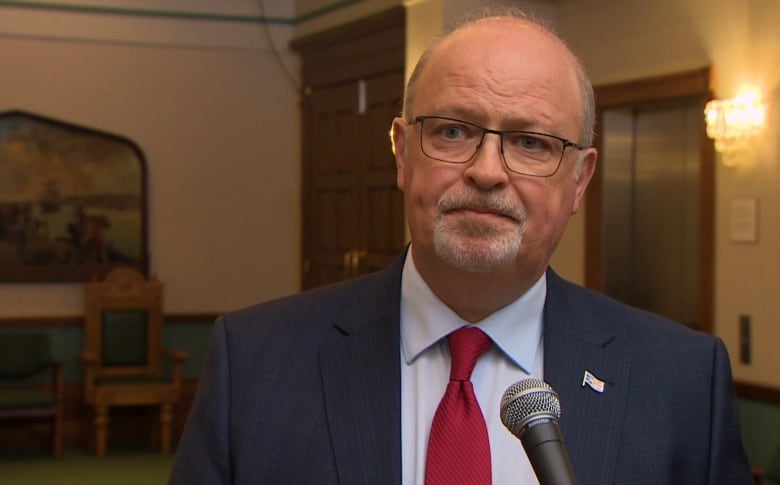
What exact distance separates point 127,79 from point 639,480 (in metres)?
7.84

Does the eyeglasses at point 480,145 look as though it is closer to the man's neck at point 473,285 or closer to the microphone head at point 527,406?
the man's neck at point 473,285

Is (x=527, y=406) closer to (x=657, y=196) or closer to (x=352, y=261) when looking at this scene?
(x=657, y=196)

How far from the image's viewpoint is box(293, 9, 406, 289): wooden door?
25.7 ft

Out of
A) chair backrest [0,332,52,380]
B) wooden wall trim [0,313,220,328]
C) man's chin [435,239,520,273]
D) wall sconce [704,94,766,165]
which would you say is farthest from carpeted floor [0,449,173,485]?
man's chin [435,239,520,273]

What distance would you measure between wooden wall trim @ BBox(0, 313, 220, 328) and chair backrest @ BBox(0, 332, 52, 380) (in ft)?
0.46

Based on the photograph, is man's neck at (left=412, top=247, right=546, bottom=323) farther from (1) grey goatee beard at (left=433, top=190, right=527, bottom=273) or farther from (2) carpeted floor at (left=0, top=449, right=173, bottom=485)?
(2) carpeted floor at (left=0, top=449, right=173, bottom=485)

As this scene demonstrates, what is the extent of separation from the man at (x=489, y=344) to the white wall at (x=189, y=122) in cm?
733

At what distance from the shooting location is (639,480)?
176 centimetres

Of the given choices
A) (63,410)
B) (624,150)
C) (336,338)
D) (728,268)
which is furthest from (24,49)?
(336,338)

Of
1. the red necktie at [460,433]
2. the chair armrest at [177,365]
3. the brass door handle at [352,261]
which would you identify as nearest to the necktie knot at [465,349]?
the red necktie at [460,433]

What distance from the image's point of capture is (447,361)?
187 cm

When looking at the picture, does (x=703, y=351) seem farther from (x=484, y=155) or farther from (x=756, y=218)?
(x=756, y=218)

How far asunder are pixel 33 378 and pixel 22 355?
0.92 ft

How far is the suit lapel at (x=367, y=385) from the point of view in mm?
1750
